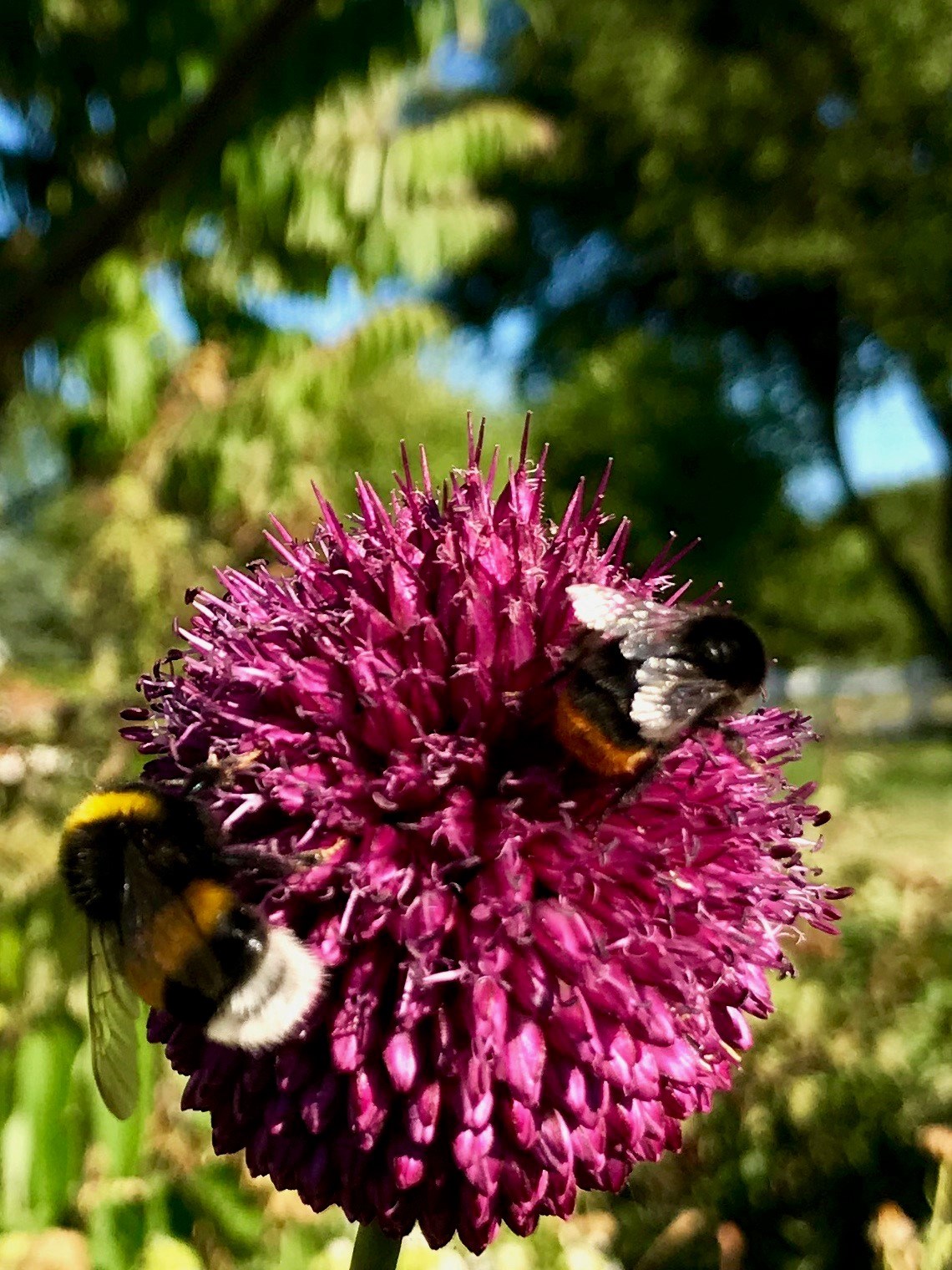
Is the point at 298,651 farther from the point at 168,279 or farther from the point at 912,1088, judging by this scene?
the point at 168,279

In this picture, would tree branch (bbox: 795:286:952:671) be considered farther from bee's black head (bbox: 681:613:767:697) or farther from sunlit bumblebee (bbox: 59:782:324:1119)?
sunlit bumblebee (bbox: 59:782:324:1119)

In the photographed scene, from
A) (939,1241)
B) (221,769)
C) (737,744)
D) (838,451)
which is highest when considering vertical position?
(838,451)

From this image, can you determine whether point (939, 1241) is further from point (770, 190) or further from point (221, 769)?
point (770, 190)

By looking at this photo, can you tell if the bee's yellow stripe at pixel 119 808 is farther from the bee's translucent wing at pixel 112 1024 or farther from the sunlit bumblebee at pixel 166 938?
the bee's translucent wing at pixel 112 1024

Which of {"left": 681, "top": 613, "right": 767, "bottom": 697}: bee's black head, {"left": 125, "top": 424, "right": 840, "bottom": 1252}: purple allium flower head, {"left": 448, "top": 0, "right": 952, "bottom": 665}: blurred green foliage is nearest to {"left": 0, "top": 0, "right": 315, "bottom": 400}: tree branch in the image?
{"left": 125, "top": 424, "right": 840, "bottom": 1252}: purple allium flower head

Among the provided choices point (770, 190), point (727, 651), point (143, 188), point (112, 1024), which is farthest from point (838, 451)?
point (112, 1024)

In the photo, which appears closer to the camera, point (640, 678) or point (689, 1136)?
point (640, 678)

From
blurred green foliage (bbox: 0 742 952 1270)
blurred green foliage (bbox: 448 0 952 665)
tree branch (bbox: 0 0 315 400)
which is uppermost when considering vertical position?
blurred green foliage (bbox: 448 0 952 665)
